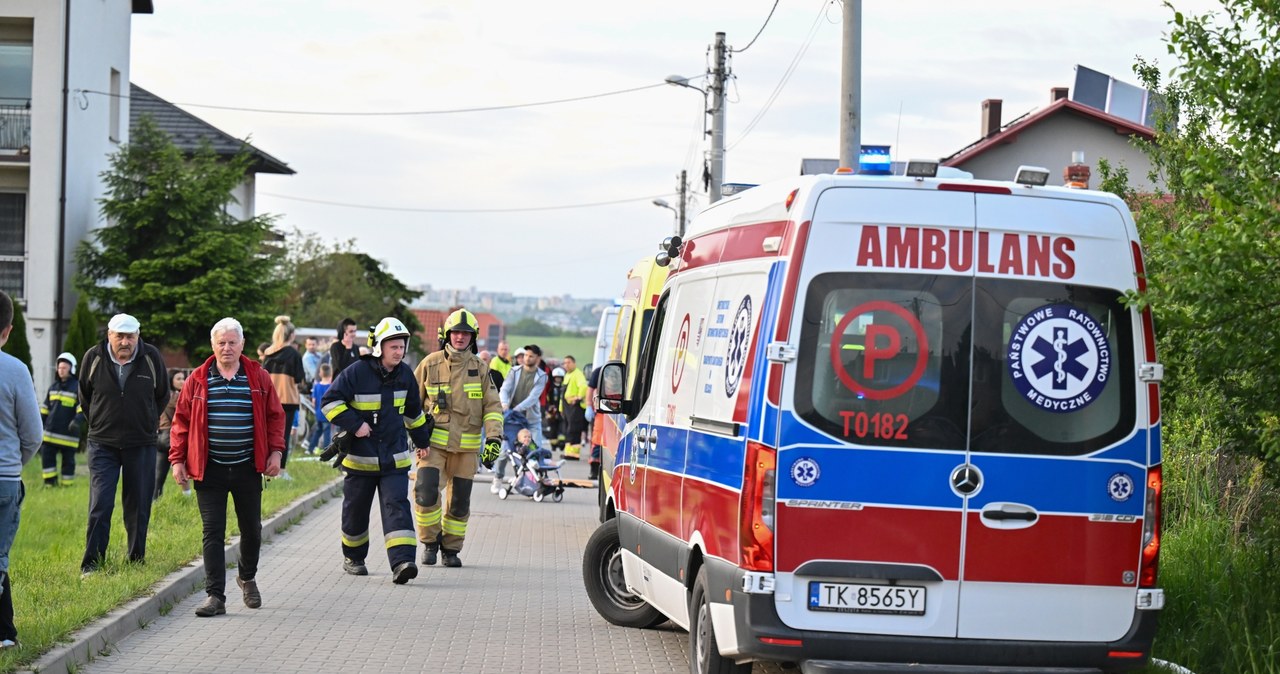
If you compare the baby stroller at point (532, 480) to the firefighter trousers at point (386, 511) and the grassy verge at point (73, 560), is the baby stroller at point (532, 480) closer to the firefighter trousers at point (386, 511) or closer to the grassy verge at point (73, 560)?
the grassy verge at point (73, 560)

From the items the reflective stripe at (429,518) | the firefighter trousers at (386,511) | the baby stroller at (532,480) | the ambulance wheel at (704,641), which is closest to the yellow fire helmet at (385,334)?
the firefighter trousers at (386,511)

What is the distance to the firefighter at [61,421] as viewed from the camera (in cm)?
1933

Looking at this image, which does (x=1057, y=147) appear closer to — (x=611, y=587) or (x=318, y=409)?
(x=318, y=409)

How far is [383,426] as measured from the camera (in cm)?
1195

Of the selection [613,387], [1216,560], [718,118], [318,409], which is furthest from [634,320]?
[718,118]

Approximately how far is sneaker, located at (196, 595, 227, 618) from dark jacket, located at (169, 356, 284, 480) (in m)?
0.79

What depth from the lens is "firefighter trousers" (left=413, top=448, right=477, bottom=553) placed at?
1292 cm

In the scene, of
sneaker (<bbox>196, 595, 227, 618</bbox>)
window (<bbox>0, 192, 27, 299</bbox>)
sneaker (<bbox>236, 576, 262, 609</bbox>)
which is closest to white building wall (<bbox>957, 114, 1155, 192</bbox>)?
window (<bbox>0, 192, 27, 299</bbox>)

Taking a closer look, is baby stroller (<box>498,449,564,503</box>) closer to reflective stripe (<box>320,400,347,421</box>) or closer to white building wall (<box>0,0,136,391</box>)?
reflective stripe (<box>320,400,347,421</box>)

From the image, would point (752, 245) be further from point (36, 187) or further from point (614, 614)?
point (36, 187)

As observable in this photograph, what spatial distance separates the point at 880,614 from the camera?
21.4ft

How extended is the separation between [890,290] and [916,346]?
249 millimetres

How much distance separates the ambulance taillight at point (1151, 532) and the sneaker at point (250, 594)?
19.7ft

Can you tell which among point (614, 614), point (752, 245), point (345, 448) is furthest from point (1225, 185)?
point (345, 448)
